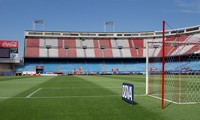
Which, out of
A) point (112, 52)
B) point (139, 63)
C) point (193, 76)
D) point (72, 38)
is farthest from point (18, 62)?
point (193, 76)

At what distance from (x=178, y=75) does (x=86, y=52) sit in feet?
172

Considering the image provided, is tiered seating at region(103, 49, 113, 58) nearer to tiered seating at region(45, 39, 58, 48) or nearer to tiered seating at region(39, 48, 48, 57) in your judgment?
tiered seating at region(45, 39, 58, 48)

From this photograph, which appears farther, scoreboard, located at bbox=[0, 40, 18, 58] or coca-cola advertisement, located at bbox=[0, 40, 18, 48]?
coca-cola advertisement, located at bbox=[0, 40, 18, 48]

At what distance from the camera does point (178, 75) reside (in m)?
33.2

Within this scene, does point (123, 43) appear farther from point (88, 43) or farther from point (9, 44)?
point (9, 44)

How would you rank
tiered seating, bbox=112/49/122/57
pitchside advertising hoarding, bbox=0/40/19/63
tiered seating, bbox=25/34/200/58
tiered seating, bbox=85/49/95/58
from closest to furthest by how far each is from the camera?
pitchside advertising hoarding, bbox=0/40/19/63 < tiered seating, bbox=25/34/200/58 < tiered seating, bbox=85/49/95/58 < tiered seating, bbox=112/49/122/57

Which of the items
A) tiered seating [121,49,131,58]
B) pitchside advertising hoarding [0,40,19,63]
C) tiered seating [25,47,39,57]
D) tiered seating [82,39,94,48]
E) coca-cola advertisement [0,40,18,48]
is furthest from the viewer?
tiered seating [82,39,94,48]

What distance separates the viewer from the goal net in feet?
43.1

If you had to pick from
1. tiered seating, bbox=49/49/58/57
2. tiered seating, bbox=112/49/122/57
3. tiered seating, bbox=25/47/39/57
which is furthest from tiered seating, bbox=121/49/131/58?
tiered seating, bbox=25/47/39/57

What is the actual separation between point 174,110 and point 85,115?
125 inches

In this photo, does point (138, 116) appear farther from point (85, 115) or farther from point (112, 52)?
point (112, 52)

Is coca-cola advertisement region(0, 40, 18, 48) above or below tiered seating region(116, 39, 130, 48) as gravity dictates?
below

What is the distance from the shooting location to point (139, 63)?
3344 inches

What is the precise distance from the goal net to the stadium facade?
4282 cm
